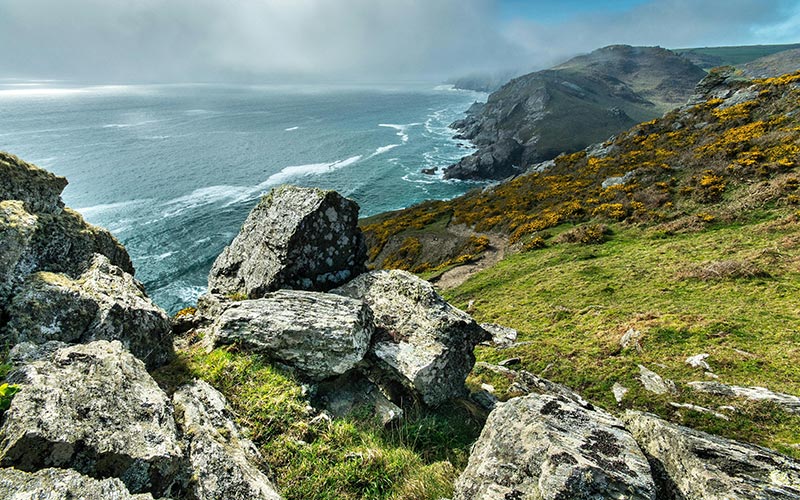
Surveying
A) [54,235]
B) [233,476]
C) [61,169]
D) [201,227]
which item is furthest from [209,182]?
[233,476]

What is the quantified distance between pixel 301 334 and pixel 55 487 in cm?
654

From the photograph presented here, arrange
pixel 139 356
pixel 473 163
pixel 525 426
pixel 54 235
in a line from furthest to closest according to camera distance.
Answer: pixel 473 163 < pixel 54 235 < pixel 139 356 < pixel 525 426

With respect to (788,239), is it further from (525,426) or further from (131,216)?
(131,216)

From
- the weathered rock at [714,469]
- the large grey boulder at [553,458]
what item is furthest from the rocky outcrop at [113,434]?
the weathered rock at [714,469]

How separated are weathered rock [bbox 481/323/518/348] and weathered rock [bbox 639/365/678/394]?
21.2ft

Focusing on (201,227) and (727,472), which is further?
(201,227)

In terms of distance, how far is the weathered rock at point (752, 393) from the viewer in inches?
432

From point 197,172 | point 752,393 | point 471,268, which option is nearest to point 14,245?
point 752,393

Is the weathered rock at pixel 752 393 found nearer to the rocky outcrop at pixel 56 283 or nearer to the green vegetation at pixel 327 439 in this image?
the green vegetation at pixel 327 439

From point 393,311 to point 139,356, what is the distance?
7.93 metres

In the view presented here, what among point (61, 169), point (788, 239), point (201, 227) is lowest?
point (201, 227)

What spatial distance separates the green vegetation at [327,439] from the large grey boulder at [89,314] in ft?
3.15

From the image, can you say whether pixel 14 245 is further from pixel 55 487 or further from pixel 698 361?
pixel 698 361

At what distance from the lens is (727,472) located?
659cm
